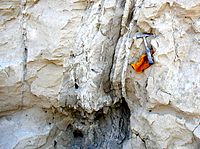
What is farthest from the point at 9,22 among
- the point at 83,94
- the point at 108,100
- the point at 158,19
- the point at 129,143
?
the point at 129,143

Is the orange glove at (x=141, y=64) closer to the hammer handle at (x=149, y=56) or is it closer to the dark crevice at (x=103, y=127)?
the hammer handle at (x=149, y=56)

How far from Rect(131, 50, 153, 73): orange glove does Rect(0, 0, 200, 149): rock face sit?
37 mm

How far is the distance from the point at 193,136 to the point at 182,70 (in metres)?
0.35

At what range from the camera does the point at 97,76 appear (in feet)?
6.60

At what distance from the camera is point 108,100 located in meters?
2.05

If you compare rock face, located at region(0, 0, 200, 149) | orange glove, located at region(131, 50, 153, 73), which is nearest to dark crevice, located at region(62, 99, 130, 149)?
rock face, located at region(0, 0, 200, 149)

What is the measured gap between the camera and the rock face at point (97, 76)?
173 centimetres

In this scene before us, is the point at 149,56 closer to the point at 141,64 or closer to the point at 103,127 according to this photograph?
the point at 141,64

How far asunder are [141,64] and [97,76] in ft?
1.01

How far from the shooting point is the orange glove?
1835 millimetres

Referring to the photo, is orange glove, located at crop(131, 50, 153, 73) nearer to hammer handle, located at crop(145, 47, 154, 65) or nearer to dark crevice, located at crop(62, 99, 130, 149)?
hammer handle, located at crop(145, 47, 154, 65)

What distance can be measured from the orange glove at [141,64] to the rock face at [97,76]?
0.04 metres

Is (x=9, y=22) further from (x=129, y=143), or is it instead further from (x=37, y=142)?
(x=129, y=143)

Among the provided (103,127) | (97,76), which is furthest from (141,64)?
(103,127)
